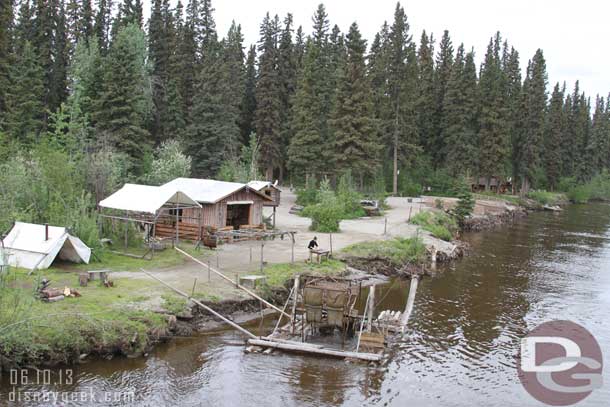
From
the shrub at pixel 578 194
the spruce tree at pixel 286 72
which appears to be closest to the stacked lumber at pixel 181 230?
the spruce tree at pixel 286 72

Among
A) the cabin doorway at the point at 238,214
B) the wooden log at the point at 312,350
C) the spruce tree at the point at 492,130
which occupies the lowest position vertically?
the wooden log at the point at 312,350

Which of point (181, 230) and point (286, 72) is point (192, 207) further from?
point (286, 72)

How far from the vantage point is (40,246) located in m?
22.1

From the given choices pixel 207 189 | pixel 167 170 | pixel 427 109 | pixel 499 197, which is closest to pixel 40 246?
pixel 207 189

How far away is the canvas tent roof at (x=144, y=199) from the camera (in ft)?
87.5

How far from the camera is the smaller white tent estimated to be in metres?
21.8

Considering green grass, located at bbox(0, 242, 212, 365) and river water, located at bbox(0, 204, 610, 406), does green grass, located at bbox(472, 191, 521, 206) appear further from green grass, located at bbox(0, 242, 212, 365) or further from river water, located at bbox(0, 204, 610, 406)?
green grass, located at bbox(0, 242, 212, 365)

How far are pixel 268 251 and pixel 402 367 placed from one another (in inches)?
508

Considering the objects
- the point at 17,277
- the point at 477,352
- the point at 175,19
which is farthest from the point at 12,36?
the point at 477,352

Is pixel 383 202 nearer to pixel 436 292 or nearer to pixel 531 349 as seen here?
pixel 436 292

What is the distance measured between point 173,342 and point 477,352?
9957 mm

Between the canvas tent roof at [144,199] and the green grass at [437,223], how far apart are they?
60.4 ft

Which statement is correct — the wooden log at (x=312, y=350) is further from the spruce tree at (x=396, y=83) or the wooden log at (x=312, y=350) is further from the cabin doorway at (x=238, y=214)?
the spruce tree at (x=396, y=83)

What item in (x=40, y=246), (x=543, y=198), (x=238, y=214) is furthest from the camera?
(x=543, y=198)
